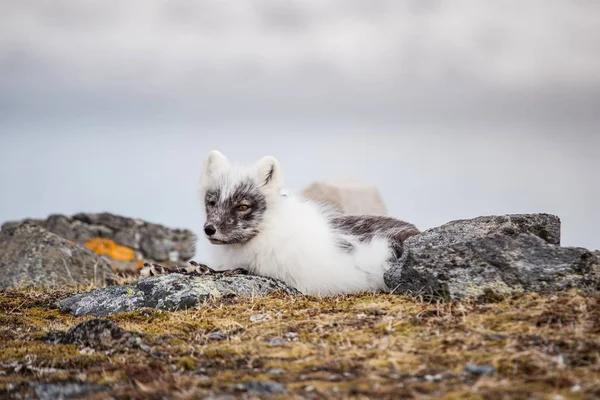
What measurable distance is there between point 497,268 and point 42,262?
10.7 meters

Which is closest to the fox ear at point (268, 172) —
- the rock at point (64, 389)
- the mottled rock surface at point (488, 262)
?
the mottled rock surface at point (488, 262)

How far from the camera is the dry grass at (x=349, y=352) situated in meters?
5.68

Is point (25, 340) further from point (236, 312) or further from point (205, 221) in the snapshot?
point (205, 221)

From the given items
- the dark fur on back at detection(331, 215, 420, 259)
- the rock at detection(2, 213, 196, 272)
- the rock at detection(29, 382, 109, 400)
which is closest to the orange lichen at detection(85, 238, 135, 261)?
the rock at detection(2, 213, 196, 272)

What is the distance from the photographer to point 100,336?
7.62 m

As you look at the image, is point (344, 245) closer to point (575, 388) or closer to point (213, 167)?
point (213, 167)

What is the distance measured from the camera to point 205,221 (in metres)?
11.6

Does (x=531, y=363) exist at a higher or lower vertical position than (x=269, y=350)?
higher

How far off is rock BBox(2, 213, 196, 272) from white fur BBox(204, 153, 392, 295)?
1093 centimetres

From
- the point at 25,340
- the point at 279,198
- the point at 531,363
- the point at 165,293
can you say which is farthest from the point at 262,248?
the point at 531,363

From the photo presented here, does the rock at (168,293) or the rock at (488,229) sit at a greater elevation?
the rock at (488,229)

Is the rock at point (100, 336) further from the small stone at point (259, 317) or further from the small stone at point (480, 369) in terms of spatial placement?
the small stone at point (480, 369)

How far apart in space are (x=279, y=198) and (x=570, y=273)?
4903 mm

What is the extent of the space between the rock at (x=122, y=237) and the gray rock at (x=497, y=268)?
13.7 metres
